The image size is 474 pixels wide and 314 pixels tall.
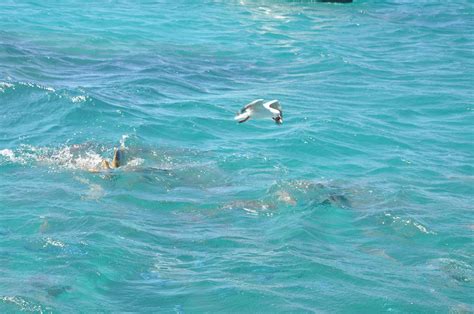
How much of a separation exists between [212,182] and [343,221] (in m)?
2.28

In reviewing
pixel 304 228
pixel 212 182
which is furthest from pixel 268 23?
pixel 304 228

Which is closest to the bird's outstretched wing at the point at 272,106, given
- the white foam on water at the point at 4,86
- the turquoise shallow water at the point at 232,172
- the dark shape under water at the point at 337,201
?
the turquoise shallow water at the point at 232,172

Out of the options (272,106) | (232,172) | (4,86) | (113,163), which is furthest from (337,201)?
(4,86)

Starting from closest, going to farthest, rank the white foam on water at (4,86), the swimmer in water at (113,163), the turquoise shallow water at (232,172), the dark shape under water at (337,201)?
the turquoise shallow water at (232,172) < the dark shape under water at (337,201) < the swimmer in water at (113,163) < the white foam on water at (4,86)

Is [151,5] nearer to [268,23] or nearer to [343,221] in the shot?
[268,23]

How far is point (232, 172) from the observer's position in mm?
13758

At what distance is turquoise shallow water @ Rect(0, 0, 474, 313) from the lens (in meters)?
9.84

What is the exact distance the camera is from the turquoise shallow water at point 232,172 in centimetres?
984

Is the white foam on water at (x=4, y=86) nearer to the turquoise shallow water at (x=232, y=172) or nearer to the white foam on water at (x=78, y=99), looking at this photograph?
the turquoise shallow water at (x=232, y=172)

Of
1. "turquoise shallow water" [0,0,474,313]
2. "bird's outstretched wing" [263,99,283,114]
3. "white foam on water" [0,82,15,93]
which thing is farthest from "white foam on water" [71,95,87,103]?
Result: "bird's outstretched wing" [263,99,283,114]

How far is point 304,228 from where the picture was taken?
11414mm

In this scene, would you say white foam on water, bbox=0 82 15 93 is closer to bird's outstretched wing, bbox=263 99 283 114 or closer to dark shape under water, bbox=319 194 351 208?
dark shape under water, bbox=319 194 351 208

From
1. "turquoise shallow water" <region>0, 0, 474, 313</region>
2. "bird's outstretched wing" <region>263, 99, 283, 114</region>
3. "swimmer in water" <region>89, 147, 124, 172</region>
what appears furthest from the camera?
"swimmer in water" <region>89, 147, 124, 172</region>

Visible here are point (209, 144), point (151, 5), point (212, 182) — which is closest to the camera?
point (212, 182)
